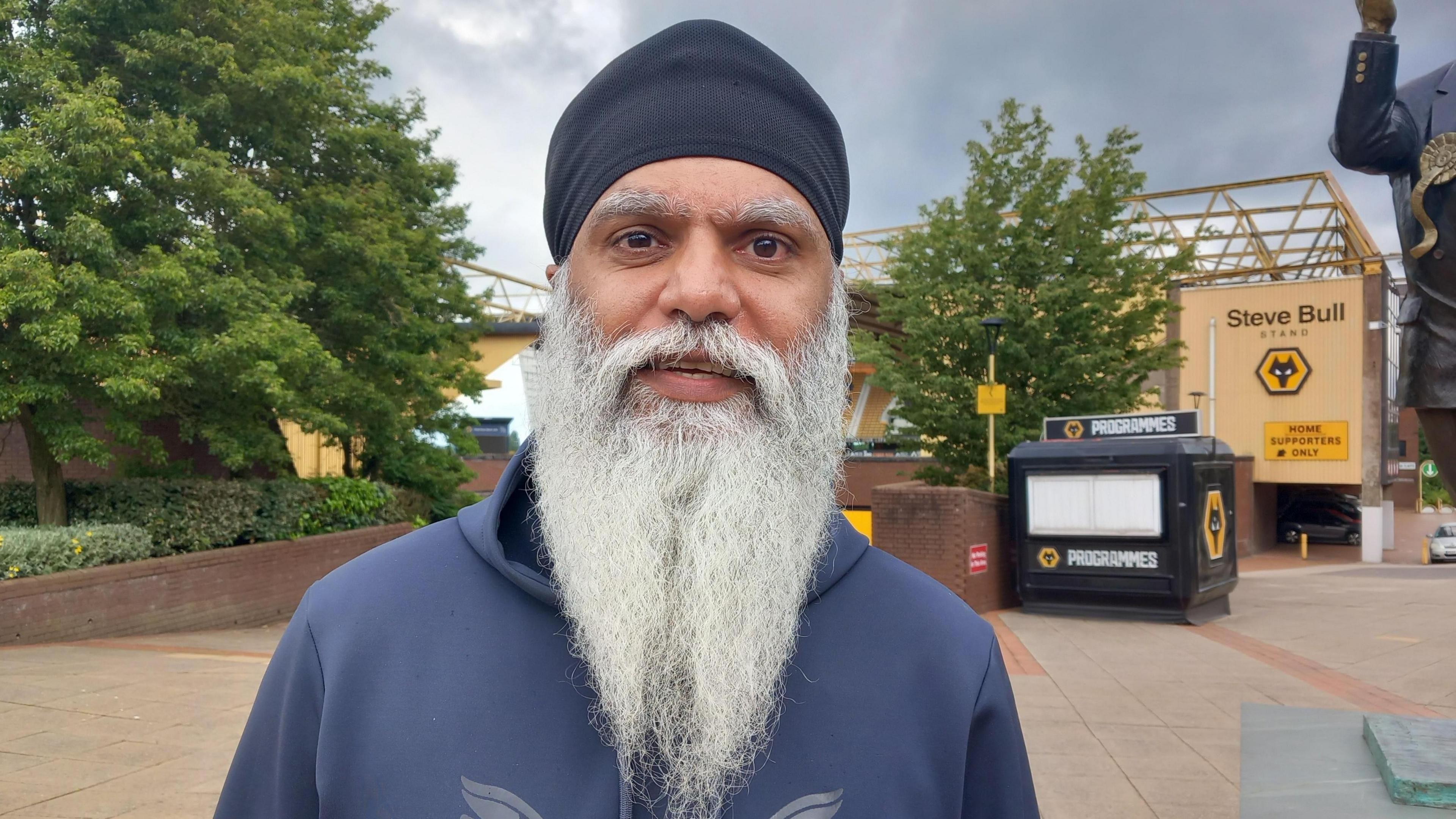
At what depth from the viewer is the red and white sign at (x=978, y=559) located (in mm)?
13391

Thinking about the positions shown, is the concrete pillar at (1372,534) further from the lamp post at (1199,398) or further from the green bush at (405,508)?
the green bush at (405,508)

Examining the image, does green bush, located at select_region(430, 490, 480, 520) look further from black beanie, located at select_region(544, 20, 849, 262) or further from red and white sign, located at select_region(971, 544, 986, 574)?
black beanie, located at select_region(544, 20, 849, 262)

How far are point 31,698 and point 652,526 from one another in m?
7.63

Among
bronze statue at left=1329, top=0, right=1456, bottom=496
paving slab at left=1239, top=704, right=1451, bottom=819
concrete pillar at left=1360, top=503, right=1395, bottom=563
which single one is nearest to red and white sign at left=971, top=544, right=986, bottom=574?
bronze statue at left=1329, top=0, right=1456, bottom=496

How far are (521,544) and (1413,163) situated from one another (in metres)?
4.04

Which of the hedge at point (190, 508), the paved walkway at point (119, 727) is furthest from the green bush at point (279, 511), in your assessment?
the paved walkway at point (119, 727)

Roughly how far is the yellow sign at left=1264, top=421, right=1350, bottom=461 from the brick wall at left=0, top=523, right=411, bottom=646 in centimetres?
2841

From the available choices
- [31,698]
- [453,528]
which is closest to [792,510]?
[453,528]

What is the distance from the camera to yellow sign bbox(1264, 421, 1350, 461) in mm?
29953

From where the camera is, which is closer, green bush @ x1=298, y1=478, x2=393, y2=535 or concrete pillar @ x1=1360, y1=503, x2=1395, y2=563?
green bush @ x1=298, y1=478, x2=393, y2=535

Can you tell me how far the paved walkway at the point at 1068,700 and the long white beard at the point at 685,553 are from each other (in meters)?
4.42

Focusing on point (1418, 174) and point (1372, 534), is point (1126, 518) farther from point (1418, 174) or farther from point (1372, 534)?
point (1372, 534)

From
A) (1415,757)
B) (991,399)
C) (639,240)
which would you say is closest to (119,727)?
(639,240)

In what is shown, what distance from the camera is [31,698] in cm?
700
